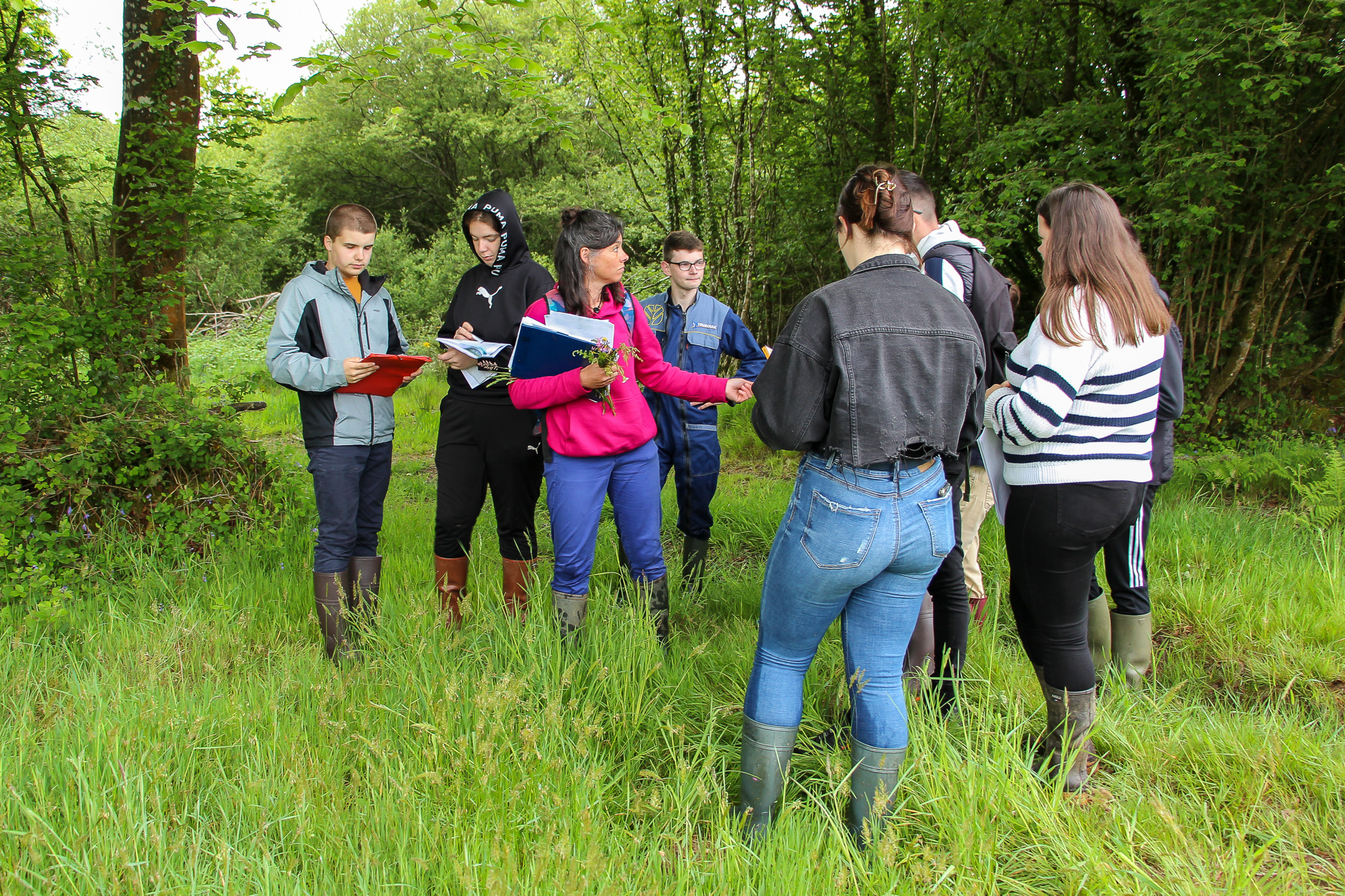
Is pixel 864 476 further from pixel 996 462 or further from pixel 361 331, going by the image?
Answer: pixel 361 331

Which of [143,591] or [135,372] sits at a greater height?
[135,372]

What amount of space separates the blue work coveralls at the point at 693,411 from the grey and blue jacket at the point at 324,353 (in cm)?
159

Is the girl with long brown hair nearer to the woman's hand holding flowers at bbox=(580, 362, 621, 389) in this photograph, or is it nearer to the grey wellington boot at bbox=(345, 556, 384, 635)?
the woman's hand holding flowers at bbox=(580, 362, 621, 389)

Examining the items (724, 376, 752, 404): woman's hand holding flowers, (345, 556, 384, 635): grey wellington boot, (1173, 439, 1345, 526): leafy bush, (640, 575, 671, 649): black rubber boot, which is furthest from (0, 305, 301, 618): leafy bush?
(1173, 439, 1345, 526): leafy bush

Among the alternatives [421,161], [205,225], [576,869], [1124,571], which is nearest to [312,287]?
[205,225]

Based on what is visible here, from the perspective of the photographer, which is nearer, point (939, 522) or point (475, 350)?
point (939, 522)

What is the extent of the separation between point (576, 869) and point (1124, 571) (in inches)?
96.8

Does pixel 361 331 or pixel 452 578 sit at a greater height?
pixel 361 331

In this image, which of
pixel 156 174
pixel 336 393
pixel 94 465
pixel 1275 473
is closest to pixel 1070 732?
pixel 336 393

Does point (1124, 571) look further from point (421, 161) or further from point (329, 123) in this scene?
point (329, 123)

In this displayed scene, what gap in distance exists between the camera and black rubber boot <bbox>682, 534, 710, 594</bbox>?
14.7 ft

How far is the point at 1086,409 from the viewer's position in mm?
2316

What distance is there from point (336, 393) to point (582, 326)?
124cm

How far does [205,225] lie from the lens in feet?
16.5
